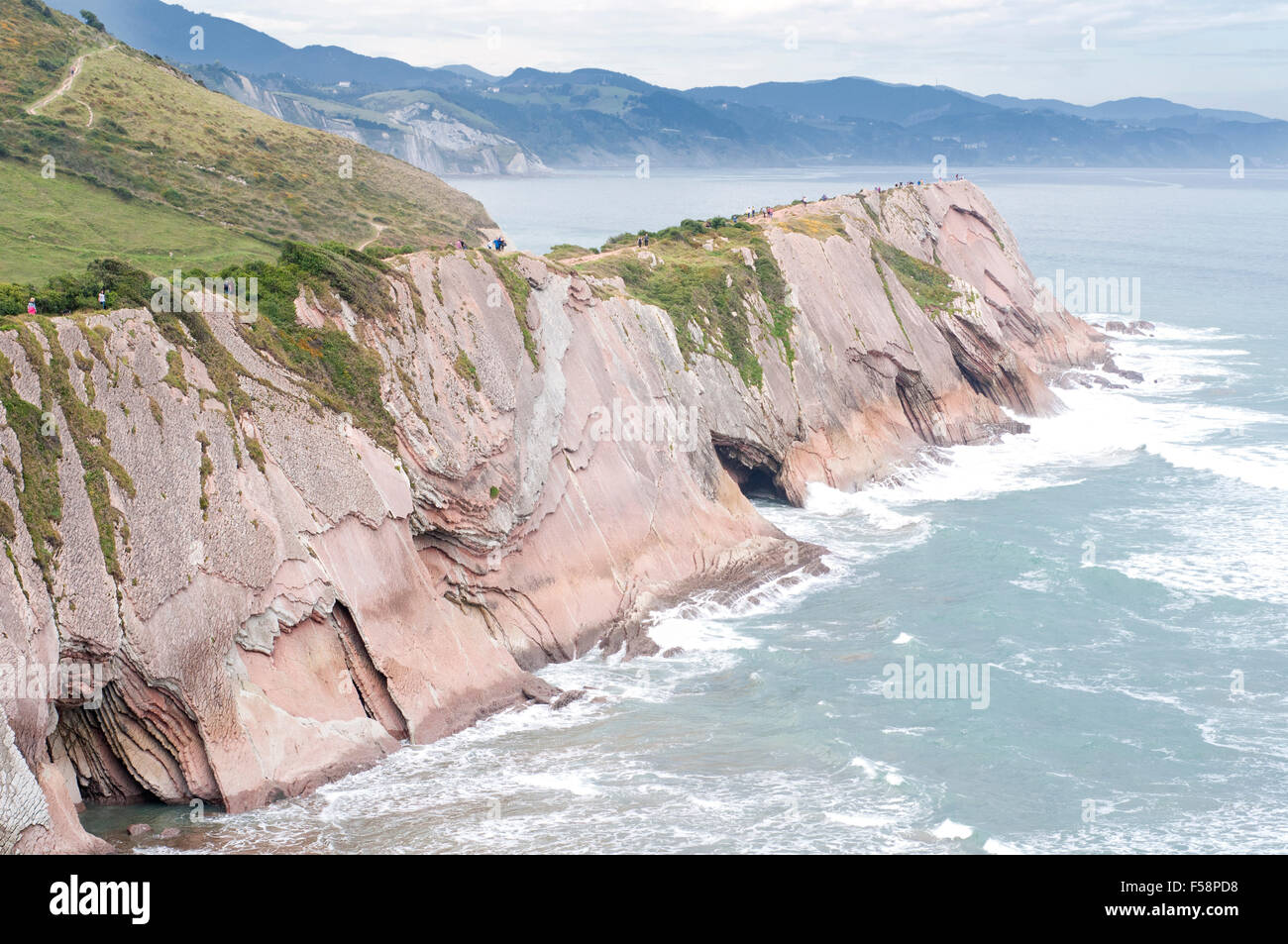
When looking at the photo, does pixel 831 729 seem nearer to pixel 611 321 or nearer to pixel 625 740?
pixel 625 740

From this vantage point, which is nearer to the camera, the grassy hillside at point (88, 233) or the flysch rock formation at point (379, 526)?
the flysch rock formation at point (379, 526)

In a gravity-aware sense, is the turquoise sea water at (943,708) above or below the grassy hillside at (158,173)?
below

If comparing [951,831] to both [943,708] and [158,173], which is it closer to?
[943,708]

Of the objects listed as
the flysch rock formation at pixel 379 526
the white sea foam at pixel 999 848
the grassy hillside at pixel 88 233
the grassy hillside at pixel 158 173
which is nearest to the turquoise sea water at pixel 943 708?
the white sea foam at pixel 999 848

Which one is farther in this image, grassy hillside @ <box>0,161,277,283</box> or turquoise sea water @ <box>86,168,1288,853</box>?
grassy hillside @ <box>0,161,277,283</box>

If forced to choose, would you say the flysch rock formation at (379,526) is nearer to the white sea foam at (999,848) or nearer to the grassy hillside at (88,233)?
the white sea foam at (999,848)

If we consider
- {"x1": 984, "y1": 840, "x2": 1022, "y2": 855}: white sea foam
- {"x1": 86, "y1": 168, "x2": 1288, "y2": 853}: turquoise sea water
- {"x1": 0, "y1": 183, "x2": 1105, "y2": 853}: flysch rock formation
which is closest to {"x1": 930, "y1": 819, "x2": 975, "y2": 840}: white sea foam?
{"x1": 86, "y1": 168, "x2": 1288, "y2": 853}: turquoise sea water

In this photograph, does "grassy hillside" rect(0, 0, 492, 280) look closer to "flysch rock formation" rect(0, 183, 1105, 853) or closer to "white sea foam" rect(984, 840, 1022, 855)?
"flysch rock formation" rect(0, 183, 1105, 853)
